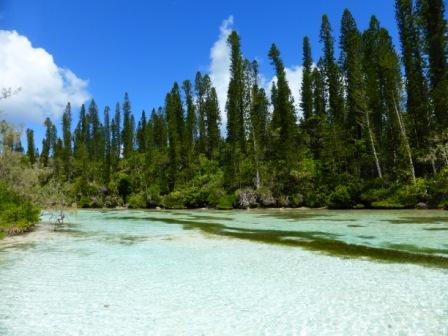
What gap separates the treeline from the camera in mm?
36031

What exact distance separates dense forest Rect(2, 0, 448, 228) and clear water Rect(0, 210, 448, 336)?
13.3m

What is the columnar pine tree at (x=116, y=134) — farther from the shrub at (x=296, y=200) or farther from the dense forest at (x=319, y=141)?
the shrub at (x=296, y=200)

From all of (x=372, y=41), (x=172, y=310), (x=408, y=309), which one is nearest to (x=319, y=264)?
(x=408, y=309)

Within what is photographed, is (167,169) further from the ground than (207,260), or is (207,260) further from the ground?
(167,169)

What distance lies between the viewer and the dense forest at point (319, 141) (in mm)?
35156

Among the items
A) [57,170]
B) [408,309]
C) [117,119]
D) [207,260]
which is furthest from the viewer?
[117,119]

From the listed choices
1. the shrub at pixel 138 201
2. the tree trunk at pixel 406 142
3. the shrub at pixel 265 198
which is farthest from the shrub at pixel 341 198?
the shrub at pixel 138 201

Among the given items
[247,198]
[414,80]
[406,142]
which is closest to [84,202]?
[247,198]

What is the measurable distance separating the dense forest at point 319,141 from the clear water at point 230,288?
13341 mm

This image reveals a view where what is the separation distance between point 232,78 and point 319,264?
48.1 metres

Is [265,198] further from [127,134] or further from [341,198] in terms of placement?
[127,134]

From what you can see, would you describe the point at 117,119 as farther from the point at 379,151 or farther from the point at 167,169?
the point at 379,151

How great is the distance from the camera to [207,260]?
37.3ft

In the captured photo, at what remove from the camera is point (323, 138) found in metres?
49.9
